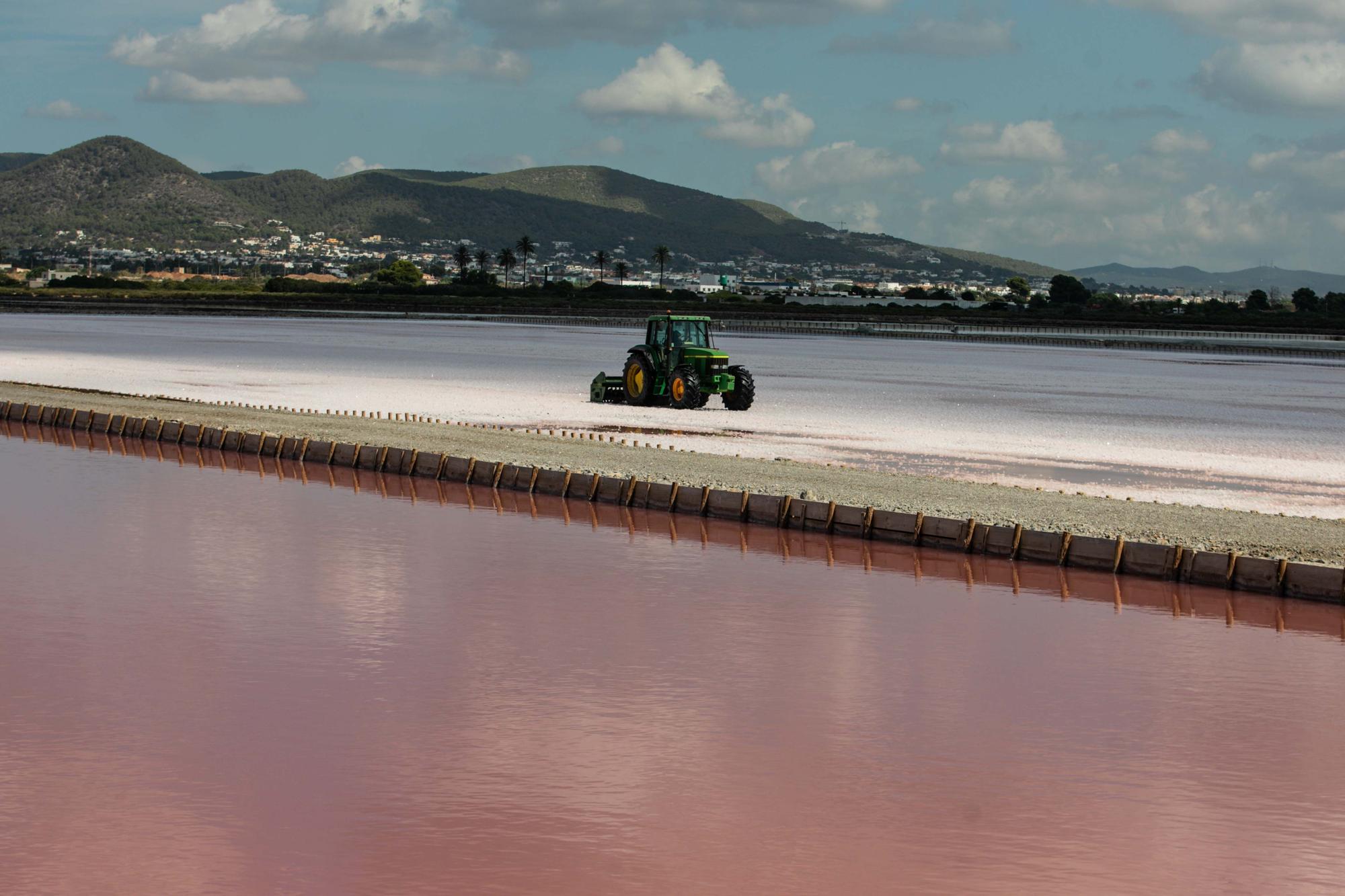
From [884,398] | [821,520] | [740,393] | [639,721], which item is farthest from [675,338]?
[639,721]

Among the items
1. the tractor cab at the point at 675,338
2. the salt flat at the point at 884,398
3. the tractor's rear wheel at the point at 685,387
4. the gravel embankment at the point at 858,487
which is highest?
the tractor cab at the point at 675,338

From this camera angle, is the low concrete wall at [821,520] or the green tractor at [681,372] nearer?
the low concrete wall at [821,520]

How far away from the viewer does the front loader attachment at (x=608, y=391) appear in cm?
4588

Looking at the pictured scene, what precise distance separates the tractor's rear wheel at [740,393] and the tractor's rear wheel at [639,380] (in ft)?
7.09

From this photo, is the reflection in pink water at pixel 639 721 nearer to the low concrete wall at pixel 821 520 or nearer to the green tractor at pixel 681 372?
the low concrete wall at pixel 821 520

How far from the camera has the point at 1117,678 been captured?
15.5m

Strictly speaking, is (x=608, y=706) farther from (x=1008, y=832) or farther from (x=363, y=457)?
(x=363, y=457)

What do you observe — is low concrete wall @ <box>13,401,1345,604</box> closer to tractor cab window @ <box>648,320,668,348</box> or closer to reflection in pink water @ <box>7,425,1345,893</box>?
reflection in pink water @ <box>7,425,1345,893</box>

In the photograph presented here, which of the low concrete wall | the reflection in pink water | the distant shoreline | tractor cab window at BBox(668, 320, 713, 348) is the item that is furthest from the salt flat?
the distant shoreline

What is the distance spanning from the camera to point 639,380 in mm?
44938

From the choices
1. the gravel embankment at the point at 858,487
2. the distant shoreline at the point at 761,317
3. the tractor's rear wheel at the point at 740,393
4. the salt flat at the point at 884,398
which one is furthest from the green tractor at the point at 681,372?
the distant shoreline at the point at 761,317

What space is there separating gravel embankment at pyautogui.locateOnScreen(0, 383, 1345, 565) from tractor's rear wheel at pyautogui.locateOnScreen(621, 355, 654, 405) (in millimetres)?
9280

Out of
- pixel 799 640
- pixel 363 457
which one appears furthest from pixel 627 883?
pixel 363 457

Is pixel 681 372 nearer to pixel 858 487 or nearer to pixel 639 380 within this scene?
pixel 639 380
